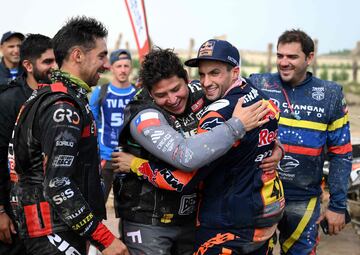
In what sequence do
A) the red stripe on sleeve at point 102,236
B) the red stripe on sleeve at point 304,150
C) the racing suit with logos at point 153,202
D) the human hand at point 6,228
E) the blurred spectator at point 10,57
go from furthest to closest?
the blurred spectator at point 10,57, the red stripe on sleeve at point 304,150, the human hand at point 6,228, the racing suit with logos at point 153,202, the red stripe on sleeve at point 102,236

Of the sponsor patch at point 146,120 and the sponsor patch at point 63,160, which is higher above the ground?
the sponsor patch at point 146,120

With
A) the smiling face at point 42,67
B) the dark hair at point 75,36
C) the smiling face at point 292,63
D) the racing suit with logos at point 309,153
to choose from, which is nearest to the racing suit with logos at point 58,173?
the dark hair at point 75,36

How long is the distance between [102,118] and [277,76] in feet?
11.0

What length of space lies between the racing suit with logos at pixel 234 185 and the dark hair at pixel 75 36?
0.61 metres

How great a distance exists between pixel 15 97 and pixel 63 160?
4.81ft

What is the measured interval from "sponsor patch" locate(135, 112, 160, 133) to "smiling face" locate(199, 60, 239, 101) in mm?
374

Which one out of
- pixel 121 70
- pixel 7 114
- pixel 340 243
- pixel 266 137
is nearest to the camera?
pixel 266 137

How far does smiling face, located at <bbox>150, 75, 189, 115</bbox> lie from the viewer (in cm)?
313

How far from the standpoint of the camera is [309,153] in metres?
4.07

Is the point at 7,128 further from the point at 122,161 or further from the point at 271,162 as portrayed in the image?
the point at 271,162

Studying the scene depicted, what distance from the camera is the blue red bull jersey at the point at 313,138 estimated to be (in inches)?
161

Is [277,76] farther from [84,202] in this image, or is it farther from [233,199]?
[84,202]

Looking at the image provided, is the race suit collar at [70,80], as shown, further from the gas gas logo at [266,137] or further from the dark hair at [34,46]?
the dark hair at [34,46]

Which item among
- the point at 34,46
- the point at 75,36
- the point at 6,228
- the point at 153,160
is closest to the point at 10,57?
the point at 34,46
